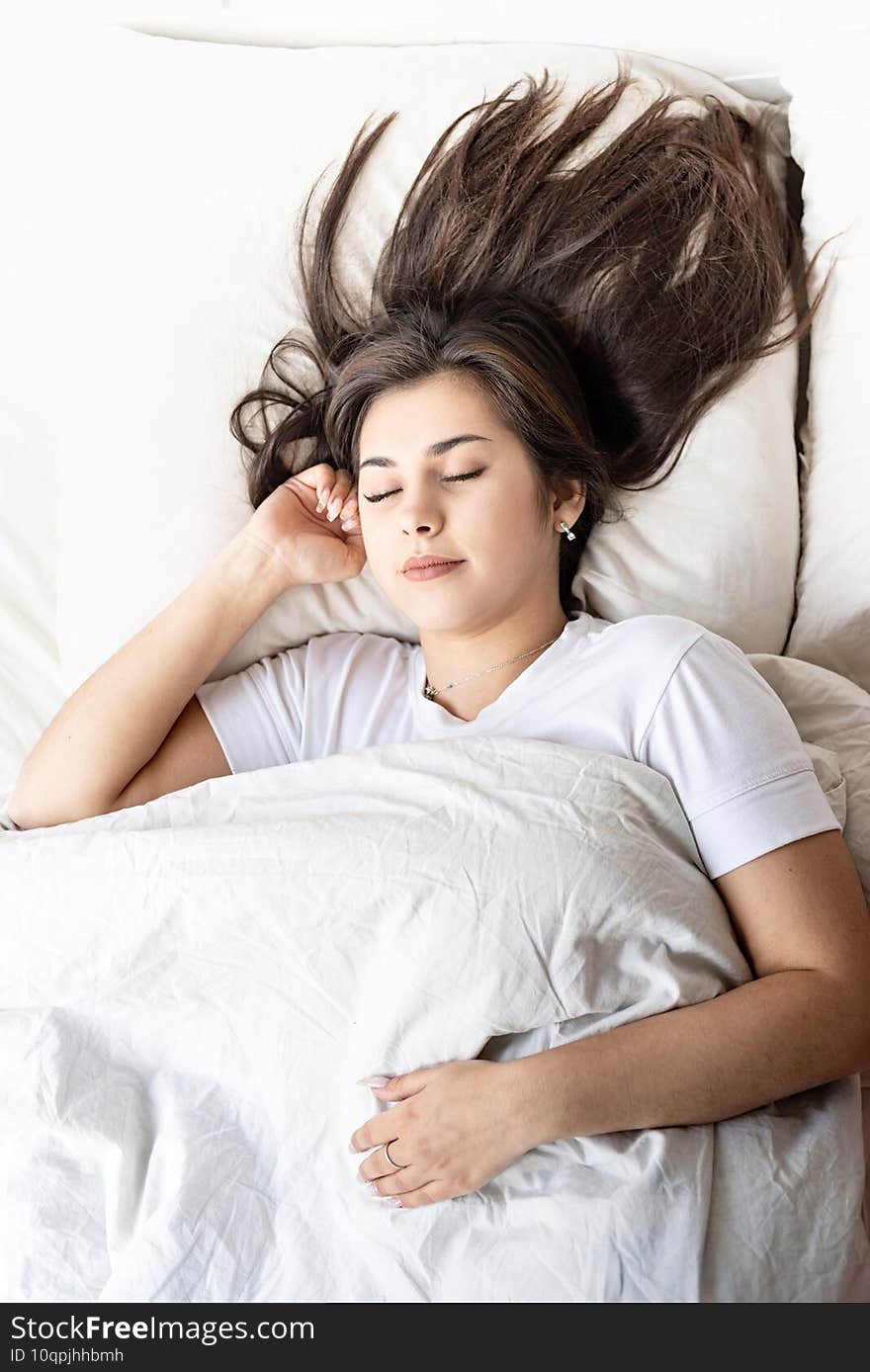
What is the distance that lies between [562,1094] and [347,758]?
36 cm

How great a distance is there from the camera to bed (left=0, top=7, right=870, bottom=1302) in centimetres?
98

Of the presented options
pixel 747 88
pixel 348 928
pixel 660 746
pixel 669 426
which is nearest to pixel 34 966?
pixel 348 928

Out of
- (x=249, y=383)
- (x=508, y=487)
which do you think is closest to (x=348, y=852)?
(x=508, y=487)

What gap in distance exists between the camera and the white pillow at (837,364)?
139 cm

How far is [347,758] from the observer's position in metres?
1.17

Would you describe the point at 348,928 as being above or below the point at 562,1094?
above

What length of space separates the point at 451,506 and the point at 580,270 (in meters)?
0.36

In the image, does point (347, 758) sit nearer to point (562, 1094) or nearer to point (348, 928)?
point (348, 928)

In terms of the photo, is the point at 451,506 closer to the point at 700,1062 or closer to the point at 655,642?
the point at 655,642

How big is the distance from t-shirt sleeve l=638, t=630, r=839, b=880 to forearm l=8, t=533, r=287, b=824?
47cm

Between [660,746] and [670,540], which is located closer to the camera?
[660,746]

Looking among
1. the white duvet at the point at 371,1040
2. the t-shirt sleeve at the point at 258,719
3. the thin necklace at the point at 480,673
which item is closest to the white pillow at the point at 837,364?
the thin necklace at the point at 480,673

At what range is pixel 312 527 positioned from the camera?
4.68 feet

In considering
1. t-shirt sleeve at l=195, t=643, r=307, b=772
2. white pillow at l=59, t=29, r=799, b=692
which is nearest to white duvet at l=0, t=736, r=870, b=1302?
t-shirt sleeve at l=195, t=643, r=307, b=772
